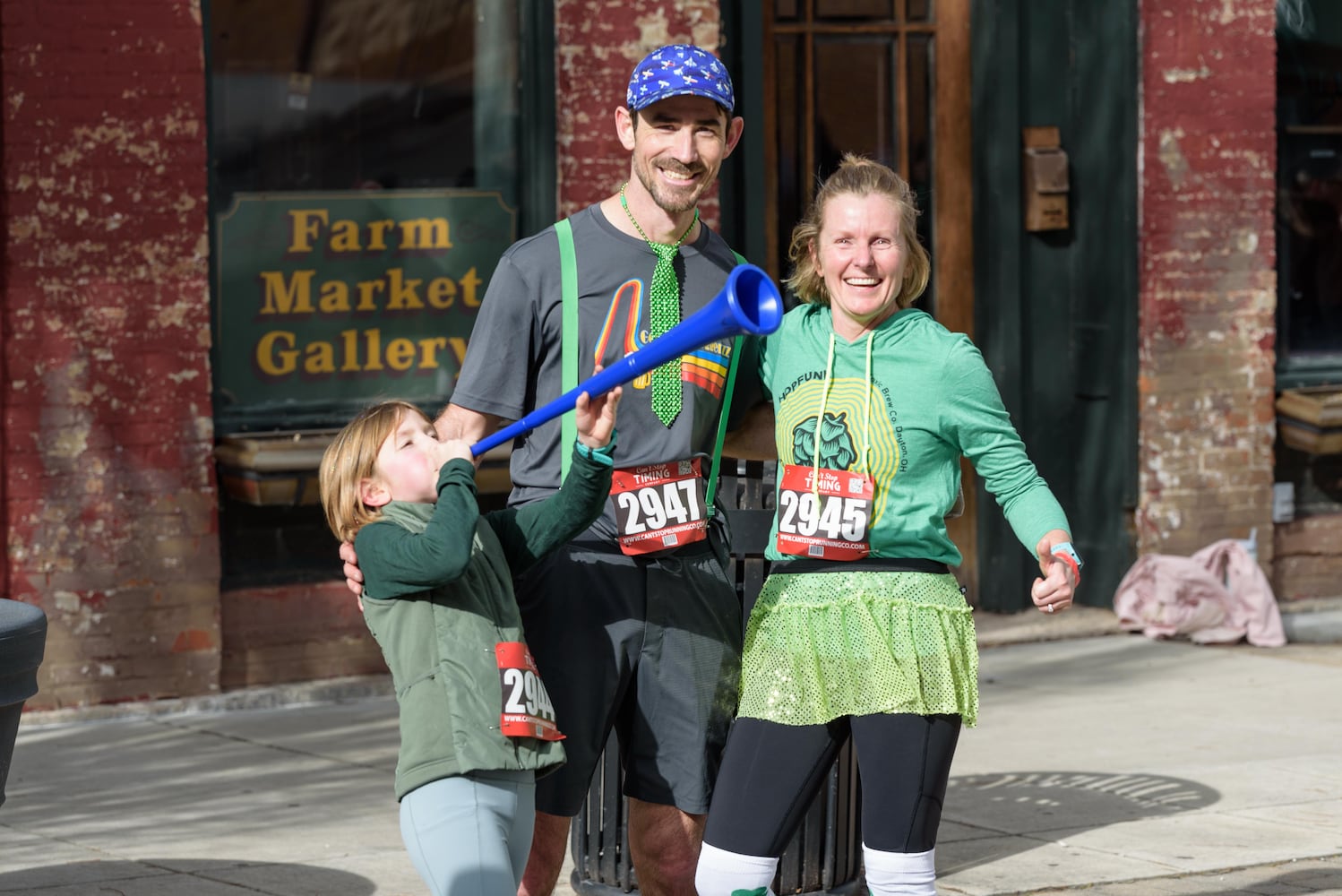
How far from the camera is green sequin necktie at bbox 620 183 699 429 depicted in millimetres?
4215

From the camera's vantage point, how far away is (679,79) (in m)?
4.19

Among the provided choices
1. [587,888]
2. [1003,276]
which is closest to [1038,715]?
[1003,276]

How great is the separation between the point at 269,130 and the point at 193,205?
51cm

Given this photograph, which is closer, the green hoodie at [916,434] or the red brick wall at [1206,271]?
the green hoodie at [916,434]

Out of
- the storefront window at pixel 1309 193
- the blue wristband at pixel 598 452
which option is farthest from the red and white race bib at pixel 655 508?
the storefront window at pixel 1309 193

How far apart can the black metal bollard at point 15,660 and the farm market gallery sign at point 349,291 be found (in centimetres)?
367

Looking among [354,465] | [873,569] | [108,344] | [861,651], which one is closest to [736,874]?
[861,651]

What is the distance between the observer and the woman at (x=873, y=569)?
3.99 m

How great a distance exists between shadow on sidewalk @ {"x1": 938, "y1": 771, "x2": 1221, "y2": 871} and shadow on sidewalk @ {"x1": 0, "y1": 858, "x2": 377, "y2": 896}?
1660 mm

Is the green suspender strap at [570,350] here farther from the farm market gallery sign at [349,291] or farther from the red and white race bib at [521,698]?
the farm market gallery sign at [349,291]

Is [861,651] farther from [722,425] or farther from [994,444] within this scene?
[722,425]

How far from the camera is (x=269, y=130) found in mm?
8016

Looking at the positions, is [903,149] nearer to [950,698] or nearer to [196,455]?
[196,455]

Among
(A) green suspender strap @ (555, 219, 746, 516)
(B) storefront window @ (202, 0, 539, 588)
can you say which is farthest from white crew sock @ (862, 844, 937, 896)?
(B) storefront window @ (202, 0, 539, 588)
